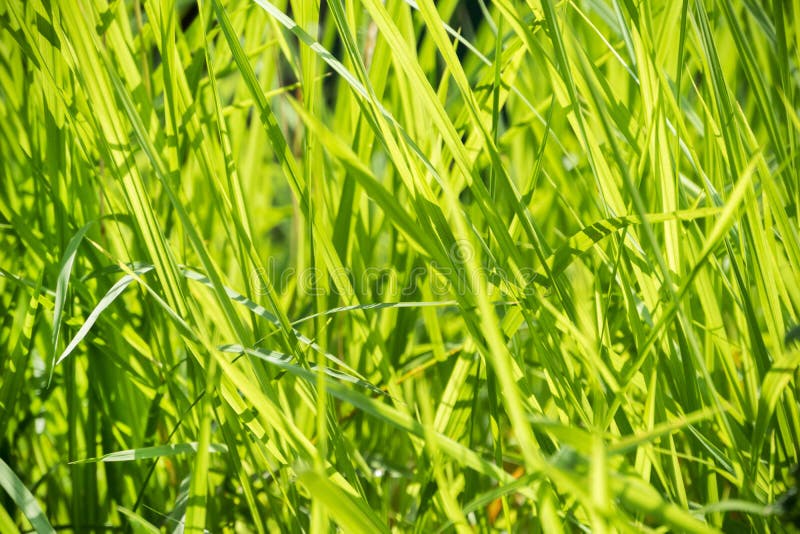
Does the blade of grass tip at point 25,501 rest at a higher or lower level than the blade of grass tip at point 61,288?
lower

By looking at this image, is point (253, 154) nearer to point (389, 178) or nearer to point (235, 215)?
point (389, 178)

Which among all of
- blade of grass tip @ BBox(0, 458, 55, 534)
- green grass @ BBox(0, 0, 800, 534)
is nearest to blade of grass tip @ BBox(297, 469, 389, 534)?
green grass @ BBox(0, 0, 800, 534)

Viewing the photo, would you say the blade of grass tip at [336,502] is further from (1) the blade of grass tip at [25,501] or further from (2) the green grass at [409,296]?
(1) the blade of grass tip at [25,501]

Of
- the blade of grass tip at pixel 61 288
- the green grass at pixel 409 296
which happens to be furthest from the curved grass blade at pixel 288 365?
the blade of grass tip at pixel 61 288

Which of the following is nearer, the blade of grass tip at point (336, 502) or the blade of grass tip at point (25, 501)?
the blade of grass tip at point (336, 502)

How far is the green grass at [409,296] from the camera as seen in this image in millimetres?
369

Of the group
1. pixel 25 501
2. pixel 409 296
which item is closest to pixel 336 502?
pixel 25 501

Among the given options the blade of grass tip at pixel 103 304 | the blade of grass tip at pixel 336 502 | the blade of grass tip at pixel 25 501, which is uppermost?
the blade of grass tip at pixel 103 304

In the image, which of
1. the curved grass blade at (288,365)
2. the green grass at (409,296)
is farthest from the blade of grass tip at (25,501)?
the curved grass blade at (288,365)

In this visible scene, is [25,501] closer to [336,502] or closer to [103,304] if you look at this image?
[103,304]

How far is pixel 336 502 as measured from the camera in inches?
12.2

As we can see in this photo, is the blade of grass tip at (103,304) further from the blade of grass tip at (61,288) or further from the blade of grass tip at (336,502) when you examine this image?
the blade of grass tip at (336,502)

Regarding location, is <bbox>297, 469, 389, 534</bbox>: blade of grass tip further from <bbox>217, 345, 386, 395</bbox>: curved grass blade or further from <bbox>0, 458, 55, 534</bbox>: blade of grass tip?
<bbox>0, 458, 55, 534</bbox>: blade of grass tip

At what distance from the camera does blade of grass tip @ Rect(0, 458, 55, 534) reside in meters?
0.42
